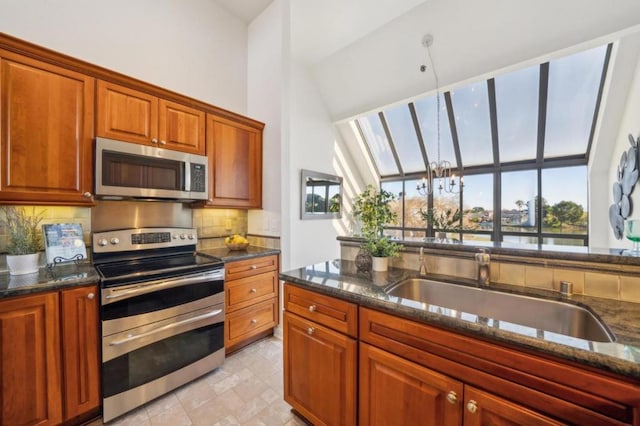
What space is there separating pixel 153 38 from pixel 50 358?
283 cm

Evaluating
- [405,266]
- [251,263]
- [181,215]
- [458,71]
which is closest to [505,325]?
[405,266]

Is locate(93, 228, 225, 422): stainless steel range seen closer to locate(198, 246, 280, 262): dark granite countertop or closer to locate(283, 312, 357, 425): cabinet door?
locate(198, 246, 280, 262): dark granite countertop

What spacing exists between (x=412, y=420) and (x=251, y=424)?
1125 mm

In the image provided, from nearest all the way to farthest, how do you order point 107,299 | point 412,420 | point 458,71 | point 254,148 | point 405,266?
point 412,420 → point 107,299 → point 405,266 → point 254,148 → point 458,71

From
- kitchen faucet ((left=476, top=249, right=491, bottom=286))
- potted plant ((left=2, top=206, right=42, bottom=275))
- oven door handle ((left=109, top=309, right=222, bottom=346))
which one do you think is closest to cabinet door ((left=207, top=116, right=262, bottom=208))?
oven door handle ((left=109, top=309, right=222, bottom=346))

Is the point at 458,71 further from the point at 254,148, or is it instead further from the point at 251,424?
the point at 251,424

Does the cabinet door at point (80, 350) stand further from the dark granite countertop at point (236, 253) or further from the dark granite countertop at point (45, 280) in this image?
the dark granite countertop at point (236, 253)

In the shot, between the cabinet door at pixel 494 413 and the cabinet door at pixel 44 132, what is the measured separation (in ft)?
8.31

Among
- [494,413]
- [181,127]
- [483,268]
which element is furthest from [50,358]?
[483,268]

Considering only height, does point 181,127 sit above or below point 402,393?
above

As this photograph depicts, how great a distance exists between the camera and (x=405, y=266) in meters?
1.80

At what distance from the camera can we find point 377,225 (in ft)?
5.68

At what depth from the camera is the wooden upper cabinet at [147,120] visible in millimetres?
1924

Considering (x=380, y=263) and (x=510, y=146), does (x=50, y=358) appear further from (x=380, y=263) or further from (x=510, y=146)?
(x=510, y=146)
